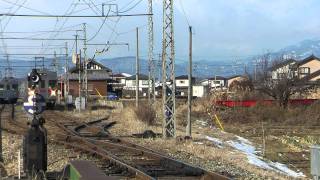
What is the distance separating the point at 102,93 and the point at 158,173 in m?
99.2

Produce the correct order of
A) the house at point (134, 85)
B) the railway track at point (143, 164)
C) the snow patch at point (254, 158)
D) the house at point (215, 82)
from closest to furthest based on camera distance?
the railway track at point (143, 164)
the snow patch at point (254, 158)
the house at point (134, 85)
the house at point (215, 82)

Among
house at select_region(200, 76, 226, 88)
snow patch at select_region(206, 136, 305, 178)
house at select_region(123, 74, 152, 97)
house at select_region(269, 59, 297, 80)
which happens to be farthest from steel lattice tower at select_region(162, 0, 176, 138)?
house at select_region(200, 76, 226, 88)

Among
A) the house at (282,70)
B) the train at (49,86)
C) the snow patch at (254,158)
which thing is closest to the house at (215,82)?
the house at (282,70)

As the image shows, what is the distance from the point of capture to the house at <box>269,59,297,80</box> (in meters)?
64.9

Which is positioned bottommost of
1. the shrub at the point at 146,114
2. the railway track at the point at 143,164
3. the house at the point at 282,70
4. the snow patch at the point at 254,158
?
the snow patch at the point at 254,158

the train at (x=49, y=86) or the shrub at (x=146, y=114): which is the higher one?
the train at (x=49, y=86)

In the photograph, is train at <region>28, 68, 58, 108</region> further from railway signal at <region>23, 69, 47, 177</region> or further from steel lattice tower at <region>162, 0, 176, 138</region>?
railway signal at <region>23, 69, 47, 177</region>

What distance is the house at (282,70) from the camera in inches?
2557

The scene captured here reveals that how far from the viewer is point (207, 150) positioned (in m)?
20.5

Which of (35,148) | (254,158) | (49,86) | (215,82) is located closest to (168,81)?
(254,158)

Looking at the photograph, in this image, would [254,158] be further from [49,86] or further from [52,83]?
[52,83]

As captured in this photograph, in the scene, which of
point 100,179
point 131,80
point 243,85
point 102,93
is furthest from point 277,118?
point 131,80

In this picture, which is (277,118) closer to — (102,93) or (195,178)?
(195,178)

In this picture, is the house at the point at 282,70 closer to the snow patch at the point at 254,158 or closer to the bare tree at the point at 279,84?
the bare tree at the point at 279,84
